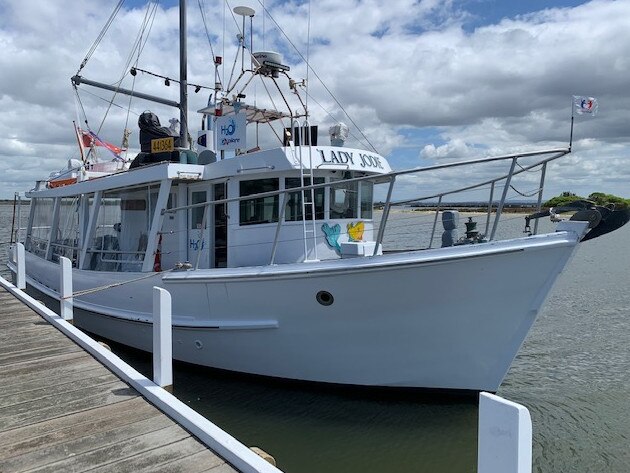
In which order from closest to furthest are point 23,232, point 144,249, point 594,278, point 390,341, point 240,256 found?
point 390,341 → point 240,256 → point 144,249 → point 23,232 → point 594,278

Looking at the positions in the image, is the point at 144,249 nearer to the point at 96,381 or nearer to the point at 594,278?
the point at 96,381

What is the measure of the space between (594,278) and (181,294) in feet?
53.0

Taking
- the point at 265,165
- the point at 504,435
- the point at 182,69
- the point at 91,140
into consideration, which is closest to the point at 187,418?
the point at 504,435

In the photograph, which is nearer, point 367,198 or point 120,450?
point 120,450

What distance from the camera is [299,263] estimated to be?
647 cm

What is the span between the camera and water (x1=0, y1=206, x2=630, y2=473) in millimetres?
5871

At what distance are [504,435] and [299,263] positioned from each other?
14.5 feet

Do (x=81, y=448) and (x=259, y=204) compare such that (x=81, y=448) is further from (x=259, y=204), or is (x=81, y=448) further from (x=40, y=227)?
(x=40, y=227)

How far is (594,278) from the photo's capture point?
18.6m

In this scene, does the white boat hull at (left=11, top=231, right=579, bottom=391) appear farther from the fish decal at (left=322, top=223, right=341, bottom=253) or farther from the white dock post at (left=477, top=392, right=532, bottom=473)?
the white dock post at (left=477, top=392, right=532, bottom=473)

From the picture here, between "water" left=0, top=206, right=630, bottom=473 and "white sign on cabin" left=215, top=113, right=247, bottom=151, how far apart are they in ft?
8.91

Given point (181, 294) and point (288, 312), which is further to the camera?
point (181, 294)

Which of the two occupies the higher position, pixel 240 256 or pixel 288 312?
pixel 240 256

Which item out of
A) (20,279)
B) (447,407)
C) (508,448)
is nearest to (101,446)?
(508,448)
